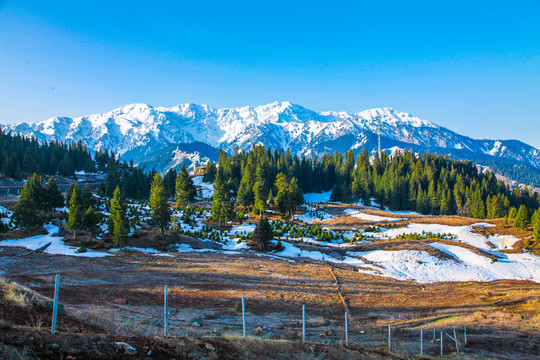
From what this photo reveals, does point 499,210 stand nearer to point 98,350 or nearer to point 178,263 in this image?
point 178,263

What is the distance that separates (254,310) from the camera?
18078mm

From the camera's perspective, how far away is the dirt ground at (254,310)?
7.30 meters

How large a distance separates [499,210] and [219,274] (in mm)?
83401

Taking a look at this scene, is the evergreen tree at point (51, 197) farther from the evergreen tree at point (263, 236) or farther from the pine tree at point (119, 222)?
the evergreen tree at point (263, 236)

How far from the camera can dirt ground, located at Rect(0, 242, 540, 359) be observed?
7.30m

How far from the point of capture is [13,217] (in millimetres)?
40031

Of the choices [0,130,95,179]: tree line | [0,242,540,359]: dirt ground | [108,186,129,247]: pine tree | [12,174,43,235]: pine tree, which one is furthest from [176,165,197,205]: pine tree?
[0,130,95,179]: tree line

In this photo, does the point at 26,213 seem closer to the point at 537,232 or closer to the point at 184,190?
the point at 184,190

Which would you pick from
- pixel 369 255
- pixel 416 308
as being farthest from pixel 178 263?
pixel 369 255

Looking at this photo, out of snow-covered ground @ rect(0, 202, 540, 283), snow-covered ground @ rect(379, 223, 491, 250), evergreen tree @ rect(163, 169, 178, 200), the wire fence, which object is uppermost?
evergreen tree @ rect(163, 169, 178, 200)

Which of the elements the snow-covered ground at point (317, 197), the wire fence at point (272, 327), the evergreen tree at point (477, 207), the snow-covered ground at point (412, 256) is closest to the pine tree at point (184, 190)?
the snow-covered ground at point (412, 256)

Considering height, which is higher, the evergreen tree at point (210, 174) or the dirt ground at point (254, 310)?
the evergreen tree at point (210, 174)

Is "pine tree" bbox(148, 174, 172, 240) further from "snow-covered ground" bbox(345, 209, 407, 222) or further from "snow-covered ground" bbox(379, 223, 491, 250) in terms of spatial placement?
"snow-covered ground" bbox(345, 209, 407, 222)

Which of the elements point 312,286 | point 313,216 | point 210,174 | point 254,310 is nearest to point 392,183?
point 313,216
